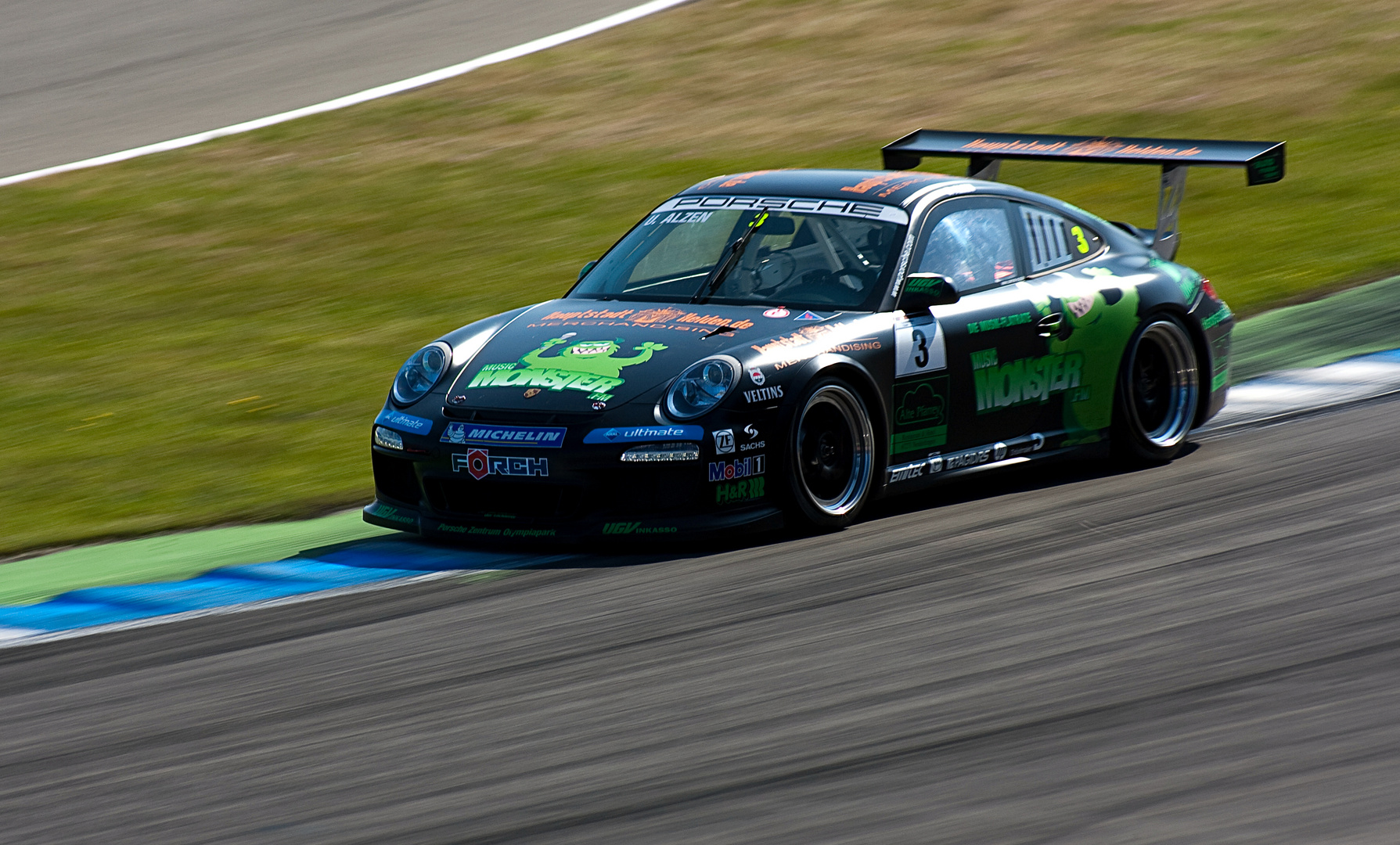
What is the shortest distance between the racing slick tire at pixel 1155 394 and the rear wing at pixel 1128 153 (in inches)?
25.8

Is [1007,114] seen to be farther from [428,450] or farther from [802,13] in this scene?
[428,450]

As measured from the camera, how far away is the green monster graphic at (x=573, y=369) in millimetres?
6633

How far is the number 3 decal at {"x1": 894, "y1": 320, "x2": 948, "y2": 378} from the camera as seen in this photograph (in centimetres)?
700

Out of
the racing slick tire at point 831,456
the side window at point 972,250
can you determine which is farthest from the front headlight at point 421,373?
the side window at point 972,250

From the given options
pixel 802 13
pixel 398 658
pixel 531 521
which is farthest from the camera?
pixel 802 13

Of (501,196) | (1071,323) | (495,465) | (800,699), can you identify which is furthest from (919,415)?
(501,196)

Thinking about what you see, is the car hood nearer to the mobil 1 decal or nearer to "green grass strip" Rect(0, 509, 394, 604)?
the mobil 1 decal

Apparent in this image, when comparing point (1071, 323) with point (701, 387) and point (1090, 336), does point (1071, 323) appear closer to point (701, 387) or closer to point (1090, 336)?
point (1090, 336)

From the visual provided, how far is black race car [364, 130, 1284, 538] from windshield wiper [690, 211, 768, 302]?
0.03 ft

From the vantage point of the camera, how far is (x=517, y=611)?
19.2 feet

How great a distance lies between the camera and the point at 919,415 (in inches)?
279

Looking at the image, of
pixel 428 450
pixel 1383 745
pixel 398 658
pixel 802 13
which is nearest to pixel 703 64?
pixel 802 13

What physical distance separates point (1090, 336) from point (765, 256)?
1.44 metres

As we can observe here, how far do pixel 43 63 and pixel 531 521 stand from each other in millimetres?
14959
